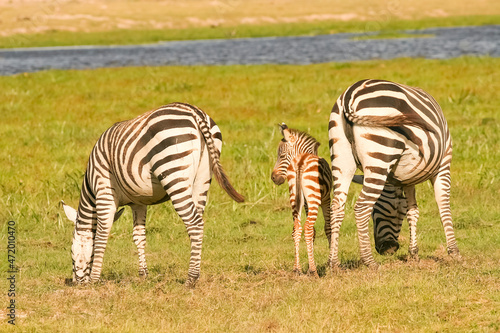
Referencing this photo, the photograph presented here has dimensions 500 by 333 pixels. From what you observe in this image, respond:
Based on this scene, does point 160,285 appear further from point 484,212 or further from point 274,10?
point 274,10

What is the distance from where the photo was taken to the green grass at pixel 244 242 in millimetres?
7586

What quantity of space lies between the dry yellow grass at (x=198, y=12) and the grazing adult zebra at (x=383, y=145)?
194ft

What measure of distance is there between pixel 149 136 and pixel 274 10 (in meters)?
75.2

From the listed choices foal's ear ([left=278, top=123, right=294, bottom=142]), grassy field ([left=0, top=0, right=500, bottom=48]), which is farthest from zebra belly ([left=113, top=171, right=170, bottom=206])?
grassy field ([left=0, top=0, right=500, bottom=48])

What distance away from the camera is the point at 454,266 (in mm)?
9234

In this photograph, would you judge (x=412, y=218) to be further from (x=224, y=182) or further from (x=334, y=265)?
(x=224, y=182)

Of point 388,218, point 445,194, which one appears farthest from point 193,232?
point 445,194

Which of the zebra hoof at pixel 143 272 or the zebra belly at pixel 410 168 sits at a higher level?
the zebra belly at pixel 410 168

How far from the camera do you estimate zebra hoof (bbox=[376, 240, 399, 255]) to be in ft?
34.3

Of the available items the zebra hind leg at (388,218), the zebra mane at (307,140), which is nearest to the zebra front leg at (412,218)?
the zebra hind leg at (388,218)

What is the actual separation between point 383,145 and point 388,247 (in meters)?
2.03

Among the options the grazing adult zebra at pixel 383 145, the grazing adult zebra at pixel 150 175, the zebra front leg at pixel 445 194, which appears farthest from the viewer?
the zebra front leg at pixel 445 194

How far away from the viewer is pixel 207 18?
77750 mm

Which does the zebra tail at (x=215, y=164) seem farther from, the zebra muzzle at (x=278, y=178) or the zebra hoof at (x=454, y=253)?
the zebra hoof at (x=454, y=253)
